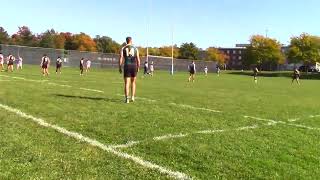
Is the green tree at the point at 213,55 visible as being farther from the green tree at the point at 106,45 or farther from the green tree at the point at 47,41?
the green tree at the point at 47,41

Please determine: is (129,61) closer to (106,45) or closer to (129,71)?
(129,71)

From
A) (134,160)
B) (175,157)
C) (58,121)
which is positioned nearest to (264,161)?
(175,157)

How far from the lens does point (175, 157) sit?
284 inches

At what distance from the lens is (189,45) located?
6156 inches

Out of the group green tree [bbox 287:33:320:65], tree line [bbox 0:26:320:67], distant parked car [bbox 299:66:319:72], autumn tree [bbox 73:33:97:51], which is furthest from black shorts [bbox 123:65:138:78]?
autumn tree [bbox 73:33:97:51]

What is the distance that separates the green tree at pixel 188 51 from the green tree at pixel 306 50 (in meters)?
40.1

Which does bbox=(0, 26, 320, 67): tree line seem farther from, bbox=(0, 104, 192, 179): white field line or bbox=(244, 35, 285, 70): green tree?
bbox=(0, 104, 192, 179): white field line

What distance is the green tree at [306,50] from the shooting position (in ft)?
392

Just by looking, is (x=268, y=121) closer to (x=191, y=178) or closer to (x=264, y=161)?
(x=264, y=161)

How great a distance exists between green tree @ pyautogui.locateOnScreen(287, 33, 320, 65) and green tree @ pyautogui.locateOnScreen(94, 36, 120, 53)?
57.3 m

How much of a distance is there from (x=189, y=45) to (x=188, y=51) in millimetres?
1971

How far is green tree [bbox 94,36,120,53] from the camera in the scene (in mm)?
154500

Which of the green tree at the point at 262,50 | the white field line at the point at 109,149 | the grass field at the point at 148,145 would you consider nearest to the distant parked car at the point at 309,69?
the green tree at the point at 262,50

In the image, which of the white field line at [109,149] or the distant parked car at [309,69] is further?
the distant parked car at [309,69]
